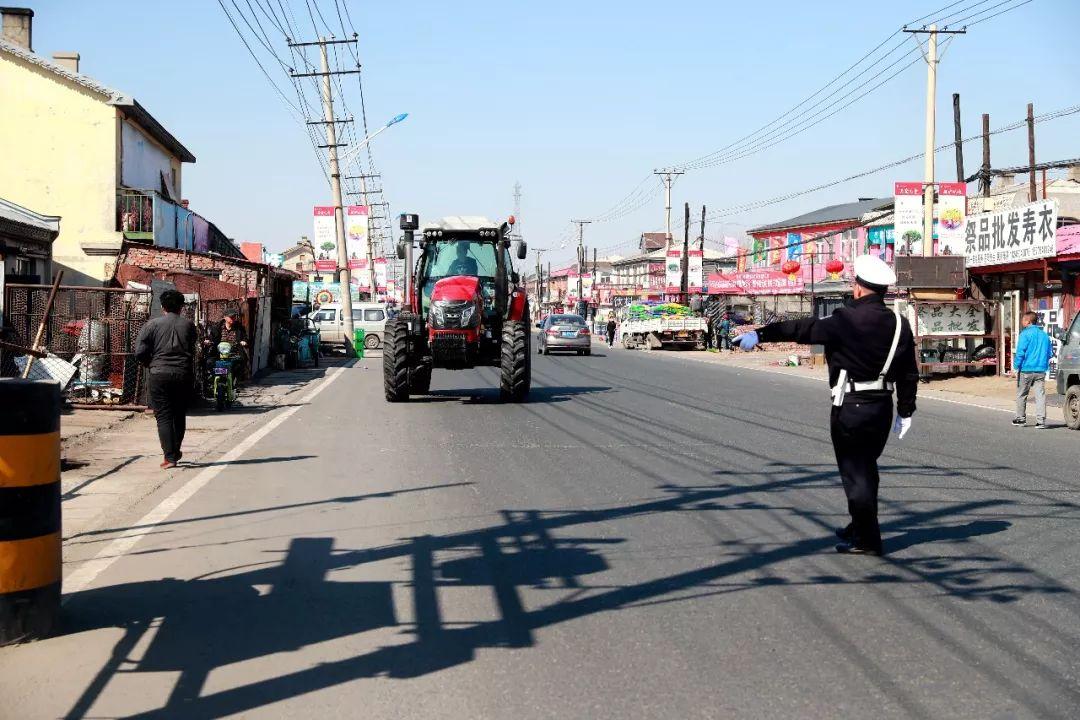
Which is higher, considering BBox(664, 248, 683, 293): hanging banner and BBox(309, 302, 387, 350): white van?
BBox(664, 248, 683, 293): hanging banner

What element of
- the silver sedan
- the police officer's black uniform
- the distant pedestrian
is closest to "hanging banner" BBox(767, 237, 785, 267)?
the distant pedestrian

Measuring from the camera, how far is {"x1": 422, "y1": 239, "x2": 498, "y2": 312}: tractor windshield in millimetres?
21031

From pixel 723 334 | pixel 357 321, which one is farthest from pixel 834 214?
pixel 357 321

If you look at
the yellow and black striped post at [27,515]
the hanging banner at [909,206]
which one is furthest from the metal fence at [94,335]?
the hanging banner at [909,206]

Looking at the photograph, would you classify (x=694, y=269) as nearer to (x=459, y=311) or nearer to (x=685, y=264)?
(x=685, y=264)

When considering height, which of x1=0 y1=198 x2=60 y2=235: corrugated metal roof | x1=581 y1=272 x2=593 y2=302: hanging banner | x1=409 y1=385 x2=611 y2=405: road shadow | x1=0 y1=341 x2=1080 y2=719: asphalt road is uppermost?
x1=581 y1=272 x2=593 y2=302: hanging banner

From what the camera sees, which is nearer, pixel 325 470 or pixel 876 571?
pixel 876 571

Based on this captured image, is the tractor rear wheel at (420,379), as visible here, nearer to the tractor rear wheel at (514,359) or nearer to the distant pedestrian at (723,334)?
the tractor rear wheel at (514,359)

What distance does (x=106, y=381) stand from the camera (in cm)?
1819

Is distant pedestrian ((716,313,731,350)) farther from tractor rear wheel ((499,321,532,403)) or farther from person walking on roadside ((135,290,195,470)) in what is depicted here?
person walking on roadside ((135,290,195,470))

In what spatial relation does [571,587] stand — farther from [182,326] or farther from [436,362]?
[436,362]

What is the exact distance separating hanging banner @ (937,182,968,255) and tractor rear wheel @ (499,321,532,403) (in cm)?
A: 1696

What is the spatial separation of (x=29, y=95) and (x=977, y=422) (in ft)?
87.8

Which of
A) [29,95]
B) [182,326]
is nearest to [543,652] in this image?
[182,326]
